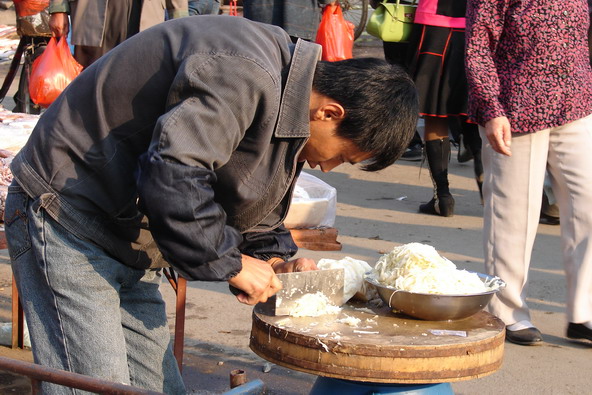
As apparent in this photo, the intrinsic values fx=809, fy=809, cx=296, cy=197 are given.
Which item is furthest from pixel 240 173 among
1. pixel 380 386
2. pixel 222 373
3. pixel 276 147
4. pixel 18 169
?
pixel 222 373

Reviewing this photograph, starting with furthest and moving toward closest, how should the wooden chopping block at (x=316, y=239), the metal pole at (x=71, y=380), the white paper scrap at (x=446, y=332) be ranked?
the wooden chopping block at (x=316, y=239) < the white paper scrap at (x=446, y=332) < the metal pole at (x=71, y=380)

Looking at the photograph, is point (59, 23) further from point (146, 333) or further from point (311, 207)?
point (146, 333)

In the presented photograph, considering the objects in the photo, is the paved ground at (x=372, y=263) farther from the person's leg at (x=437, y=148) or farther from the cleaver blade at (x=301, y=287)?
the cleaver blade at (x=301, y=287)

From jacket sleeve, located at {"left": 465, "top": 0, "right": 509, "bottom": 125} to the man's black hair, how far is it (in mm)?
1574

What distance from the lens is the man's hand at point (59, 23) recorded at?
214 inches

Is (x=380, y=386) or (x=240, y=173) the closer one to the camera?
(x=240, y=173)

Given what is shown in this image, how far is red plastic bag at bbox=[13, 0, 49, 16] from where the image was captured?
285 inches

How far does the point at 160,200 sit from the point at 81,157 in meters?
0.34

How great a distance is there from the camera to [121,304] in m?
2.50

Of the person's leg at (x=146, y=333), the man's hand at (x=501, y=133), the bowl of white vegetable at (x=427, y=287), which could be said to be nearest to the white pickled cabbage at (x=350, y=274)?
the bowl of white vegetable at (x=427, y=287)

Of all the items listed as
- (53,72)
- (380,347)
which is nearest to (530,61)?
(380,347)

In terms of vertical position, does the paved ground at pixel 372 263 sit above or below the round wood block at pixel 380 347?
below

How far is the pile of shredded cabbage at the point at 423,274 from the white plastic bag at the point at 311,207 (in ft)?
3.64

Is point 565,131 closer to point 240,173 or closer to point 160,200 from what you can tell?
point 240,173
